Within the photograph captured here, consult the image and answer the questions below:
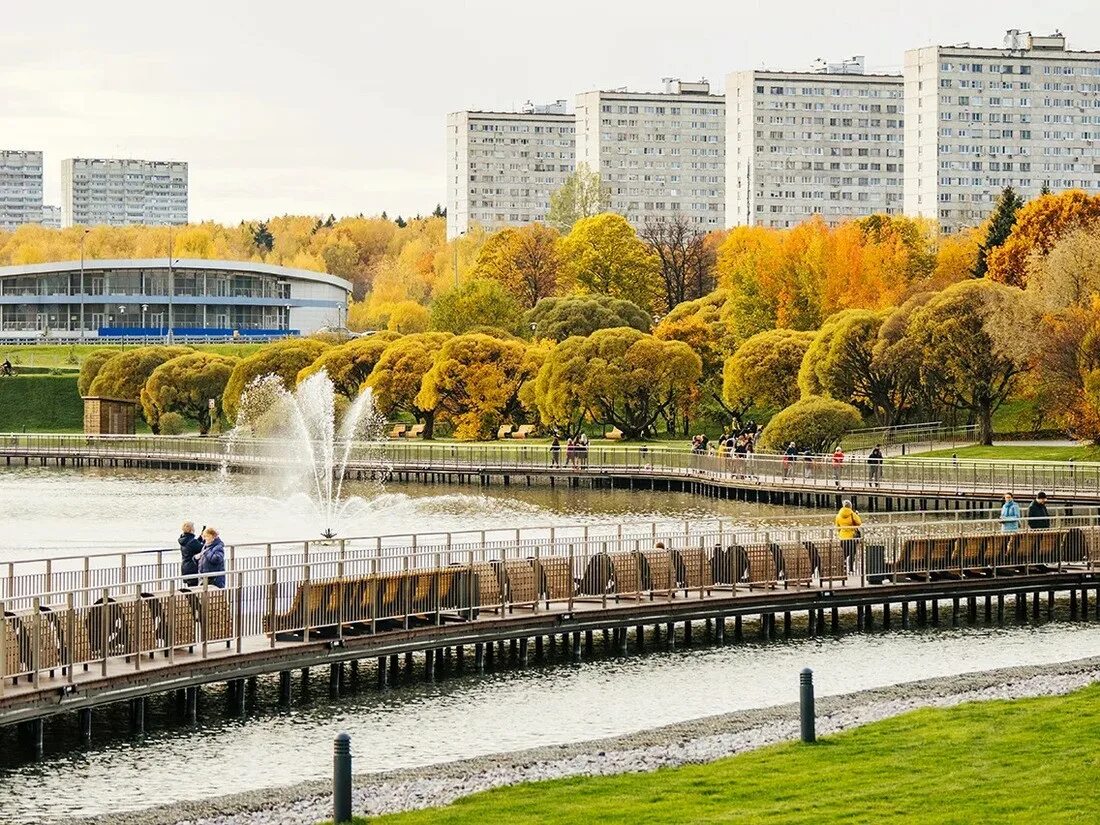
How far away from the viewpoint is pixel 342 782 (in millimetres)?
19312

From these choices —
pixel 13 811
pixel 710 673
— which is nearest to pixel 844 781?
pixel 13 811

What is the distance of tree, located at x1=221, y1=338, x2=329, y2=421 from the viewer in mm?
119312

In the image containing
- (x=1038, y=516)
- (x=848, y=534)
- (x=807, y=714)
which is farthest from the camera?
(x=1038, y=516)

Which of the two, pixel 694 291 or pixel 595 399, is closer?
pixel 595 399

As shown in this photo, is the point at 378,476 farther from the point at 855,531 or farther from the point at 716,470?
the point at 855,531

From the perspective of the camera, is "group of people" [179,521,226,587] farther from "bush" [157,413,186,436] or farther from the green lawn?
"bush" [157,413,186,436]

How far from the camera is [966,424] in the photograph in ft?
326

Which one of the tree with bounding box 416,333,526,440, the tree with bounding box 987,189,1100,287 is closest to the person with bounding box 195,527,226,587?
the tree with bounding box 416,333,526,440

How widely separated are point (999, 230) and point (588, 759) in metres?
105

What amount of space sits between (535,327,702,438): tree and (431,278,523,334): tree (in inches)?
1040

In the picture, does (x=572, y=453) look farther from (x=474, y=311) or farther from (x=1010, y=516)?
(x=1010, y=516)

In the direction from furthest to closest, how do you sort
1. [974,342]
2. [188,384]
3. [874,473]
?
[188,384] → [974,342] → [874,473]

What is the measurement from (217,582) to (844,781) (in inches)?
523

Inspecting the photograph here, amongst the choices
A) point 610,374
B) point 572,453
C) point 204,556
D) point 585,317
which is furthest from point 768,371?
point 204,556
